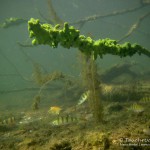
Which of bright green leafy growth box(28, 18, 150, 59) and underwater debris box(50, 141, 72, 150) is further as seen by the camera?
bright green leafy growth box(28, 18, 150, 59)

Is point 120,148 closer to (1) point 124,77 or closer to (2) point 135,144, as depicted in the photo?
(2) point 135,144

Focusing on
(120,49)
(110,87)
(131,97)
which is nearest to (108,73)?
(110,87)

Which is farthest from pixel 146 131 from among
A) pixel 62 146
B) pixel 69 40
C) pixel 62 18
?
pixel 62 18

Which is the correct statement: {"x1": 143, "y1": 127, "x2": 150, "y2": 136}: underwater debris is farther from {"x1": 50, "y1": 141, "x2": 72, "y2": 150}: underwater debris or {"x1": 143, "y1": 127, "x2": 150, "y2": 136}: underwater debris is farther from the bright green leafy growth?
the bright green leafy growth

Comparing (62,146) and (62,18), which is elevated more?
(62,18)

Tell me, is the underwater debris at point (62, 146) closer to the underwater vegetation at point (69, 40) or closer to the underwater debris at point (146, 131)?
the underwater debris at point (146, 131)

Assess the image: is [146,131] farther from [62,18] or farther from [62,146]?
[62,18]

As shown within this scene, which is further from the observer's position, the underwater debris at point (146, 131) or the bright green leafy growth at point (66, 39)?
the bright green leafy growth at point (66, 39)

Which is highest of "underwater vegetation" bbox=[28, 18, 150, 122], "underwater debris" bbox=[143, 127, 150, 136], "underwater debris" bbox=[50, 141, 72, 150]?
"underwater vegetation" bbox=[28, 18, 150, 122]

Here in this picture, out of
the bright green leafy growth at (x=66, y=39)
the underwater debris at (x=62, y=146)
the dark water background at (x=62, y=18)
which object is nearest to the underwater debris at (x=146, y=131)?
the underwater debris at (x=62, y=146)

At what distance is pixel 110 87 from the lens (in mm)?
12484

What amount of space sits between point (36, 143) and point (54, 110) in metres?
4.77

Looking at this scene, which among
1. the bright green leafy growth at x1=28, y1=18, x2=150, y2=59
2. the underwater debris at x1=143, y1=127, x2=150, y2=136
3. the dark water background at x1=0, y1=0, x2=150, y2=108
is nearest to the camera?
the underwater debris at x1=143, y1=127, x2=150, y2=136

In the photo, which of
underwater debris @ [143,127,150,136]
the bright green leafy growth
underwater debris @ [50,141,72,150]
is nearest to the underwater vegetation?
the bright green leafy growth
